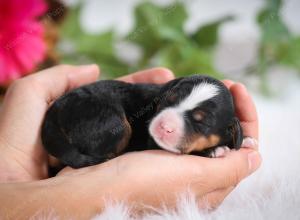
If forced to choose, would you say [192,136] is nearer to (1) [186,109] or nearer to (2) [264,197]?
(1) [186,109]

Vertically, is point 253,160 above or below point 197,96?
below

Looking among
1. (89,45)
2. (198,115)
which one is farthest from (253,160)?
(89,45)

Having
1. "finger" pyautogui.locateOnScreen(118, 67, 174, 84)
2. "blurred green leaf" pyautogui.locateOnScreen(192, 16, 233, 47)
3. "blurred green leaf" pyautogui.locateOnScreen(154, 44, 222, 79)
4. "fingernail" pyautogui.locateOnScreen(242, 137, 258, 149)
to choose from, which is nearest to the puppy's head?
"fingernail" pyautogui.locateOnScreen(242, 137, 258, 149)

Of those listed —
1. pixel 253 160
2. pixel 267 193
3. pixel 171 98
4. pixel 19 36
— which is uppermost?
pixel 19 36

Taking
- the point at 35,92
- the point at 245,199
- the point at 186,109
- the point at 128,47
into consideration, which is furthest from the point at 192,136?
the point at 128,47

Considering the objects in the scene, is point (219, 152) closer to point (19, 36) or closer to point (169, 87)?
point (169, 87)

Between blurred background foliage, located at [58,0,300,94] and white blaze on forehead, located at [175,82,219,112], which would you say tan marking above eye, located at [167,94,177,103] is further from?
blurred background foliage, located at [58,0,300,94]
